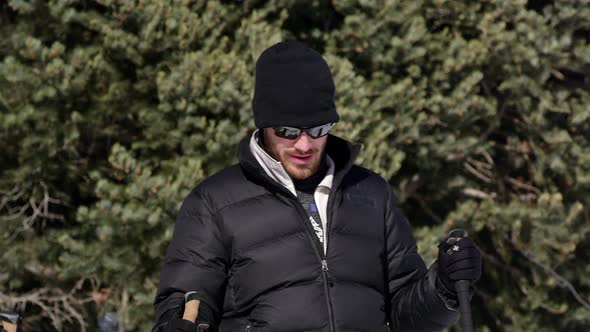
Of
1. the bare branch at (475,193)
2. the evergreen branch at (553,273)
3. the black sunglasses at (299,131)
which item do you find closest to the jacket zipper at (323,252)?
the black sunglasses at (299,131)

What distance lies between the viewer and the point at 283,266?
305 centimetres

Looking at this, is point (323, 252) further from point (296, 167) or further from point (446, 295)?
point (446, 295)

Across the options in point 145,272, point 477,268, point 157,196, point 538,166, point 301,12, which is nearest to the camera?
point 477,268

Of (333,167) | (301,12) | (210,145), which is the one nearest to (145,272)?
(210,145)

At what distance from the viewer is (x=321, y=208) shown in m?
3.22

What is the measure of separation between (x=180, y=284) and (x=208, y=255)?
129 millimetres

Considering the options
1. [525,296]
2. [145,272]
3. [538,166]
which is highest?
[145,272]

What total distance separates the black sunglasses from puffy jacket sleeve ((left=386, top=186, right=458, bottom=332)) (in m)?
0.39

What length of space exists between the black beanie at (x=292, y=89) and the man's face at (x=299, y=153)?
64 mm

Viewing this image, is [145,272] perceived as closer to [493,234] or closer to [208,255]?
[493,234]

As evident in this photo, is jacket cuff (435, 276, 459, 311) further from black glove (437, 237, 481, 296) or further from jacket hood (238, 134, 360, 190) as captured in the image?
jacket hood (238, 134, 360, 190)

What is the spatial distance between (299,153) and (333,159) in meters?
0.21

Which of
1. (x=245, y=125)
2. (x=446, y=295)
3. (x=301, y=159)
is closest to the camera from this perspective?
(x=446, y=295)

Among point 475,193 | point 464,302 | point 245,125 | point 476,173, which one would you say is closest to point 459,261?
point 464,302
